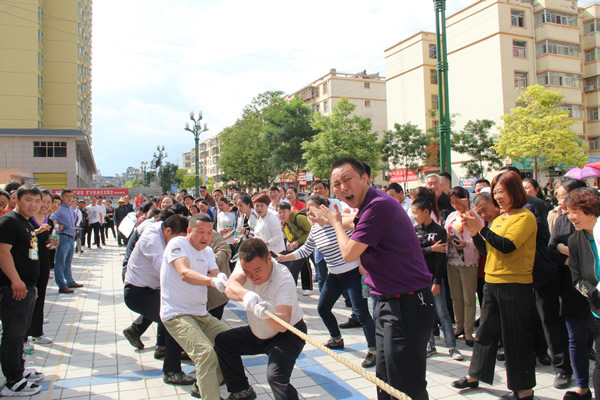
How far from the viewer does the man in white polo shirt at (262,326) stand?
3174 mm

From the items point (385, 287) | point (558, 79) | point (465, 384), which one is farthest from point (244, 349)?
point (558, 79)

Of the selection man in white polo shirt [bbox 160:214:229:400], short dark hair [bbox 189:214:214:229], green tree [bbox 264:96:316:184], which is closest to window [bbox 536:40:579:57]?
green tree [bbox 264:96:316:184]

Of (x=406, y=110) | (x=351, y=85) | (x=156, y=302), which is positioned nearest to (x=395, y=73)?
(x=406, y=110)

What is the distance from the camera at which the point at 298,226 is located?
23.5 ft

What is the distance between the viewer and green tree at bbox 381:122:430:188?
30.2 metres

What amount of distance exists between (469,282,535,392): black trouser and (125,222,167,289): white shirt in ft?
10.9

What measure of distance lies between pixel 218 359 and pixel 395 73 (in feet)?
144

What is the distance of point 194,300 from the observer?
3.91 meters

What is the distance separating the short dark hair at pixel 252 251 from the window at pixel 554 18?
40374mm

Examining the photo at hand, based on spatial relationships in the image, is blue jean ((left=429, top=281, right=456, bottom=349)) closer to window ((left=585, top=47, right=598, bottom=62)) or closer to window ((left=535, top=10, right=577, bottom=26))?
window ((left=535, top=10, right=577, bottom=26))

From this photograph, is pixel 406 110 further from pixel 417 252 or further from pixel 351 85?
pixel 417 252

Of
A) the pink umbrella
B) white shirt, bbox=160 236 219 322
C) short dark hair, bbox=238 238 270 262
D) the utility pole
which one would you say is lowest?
white shirt, bbox=160 236 219 322

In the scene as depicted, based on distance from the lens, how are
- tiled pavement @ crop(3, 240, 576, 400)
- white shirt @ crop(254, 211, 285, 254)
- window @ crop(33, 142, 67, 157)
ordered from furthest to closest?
window @ crop(33, 142, 67, 157), white shirt @ crop(254, 211, 285, 254), tiled pavement @ crop(3, 240, 576, 400)

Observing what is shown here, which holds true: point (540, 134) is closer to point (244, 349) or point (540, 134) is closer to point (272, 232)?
point (272, 232)
